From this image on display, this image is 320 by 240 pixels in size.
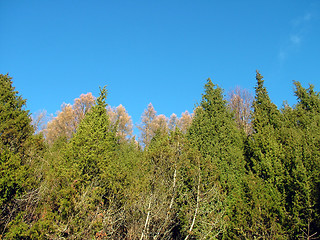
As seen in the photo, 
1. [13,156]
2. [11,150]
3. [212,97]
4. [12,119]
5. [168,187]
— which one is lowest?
[168,187]

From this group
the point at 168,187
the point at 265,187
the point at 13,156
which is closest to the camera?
the point at 13,156

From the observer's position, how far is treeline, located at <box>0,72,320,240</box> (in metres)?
5.26

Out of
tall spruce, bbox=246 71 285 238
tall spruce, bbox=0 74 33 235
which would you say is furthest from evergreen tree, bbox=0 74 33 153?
tall spruce, bbox=246 71 285 238

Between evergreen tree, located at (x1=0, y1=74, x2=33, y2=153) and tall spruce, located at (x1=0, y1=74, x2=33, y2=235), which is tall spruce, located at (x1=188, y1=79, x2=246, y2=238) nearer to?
tall spruce, located at (x1=0, y1=74, x2=33, y2=235)

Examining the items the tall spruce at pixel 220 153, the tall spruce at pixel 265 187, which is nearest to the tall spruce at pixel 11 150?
the tall spruce at pixel 220 153

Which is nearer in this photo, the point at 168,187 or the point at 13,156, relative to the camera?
the point at 13,156

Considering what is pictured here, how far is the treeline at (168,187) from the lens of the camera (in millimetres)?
5262

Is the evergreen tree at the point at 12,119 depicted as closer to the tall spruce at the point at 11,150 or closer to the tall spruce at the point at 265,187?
the tall spruce at the point at 11,150

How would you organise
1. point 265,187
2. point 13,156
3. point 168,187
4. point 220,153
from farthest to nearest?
point 220,153
point 265,187
point 168,187
point 13,156

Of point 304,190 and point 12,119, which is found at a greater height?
point 12,119

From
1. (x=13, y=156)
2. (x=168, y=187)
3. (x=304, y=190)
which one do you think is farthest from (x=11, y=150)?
(x=304, y=190)

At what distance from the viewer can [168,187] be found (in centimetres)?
627

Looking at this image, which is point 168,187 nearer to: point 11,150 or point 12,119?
point 11,150

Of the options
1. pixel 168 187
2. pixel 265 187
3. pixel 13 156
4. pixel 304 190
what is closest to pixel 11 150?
pixel 13 156
